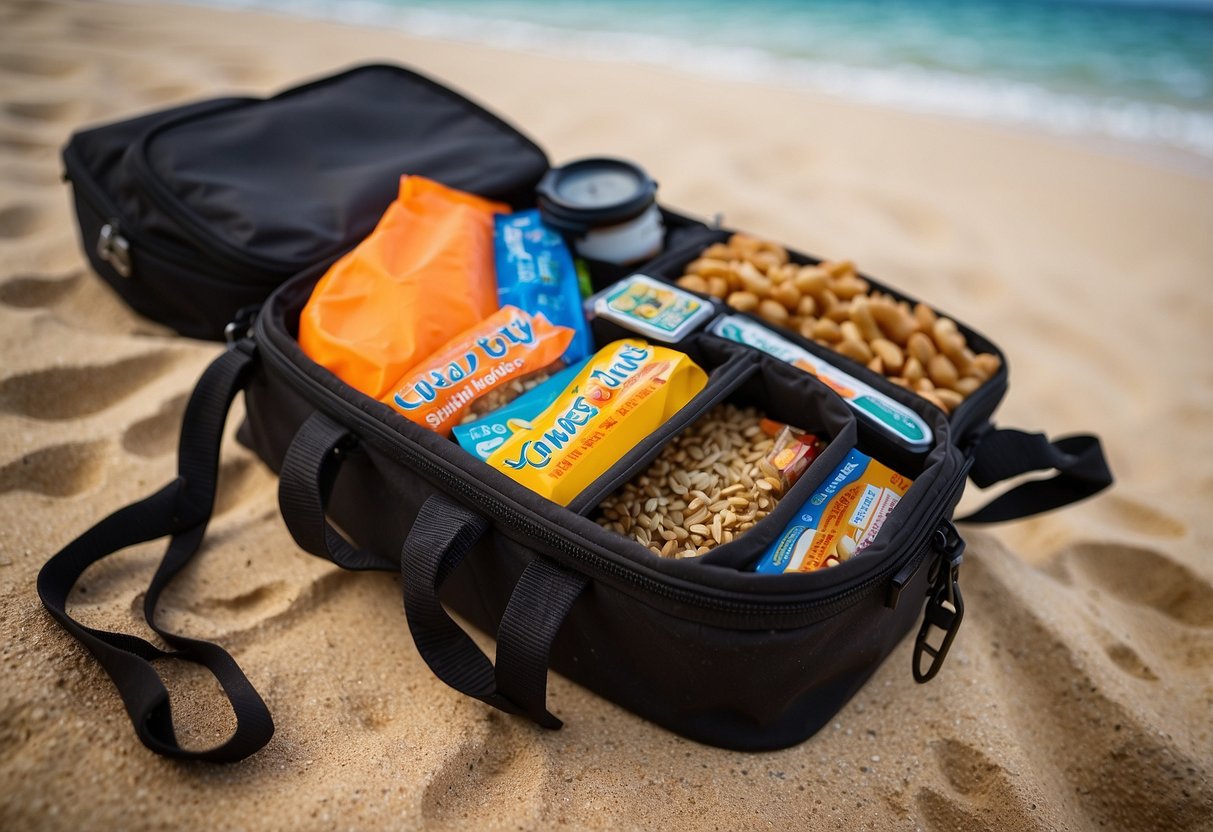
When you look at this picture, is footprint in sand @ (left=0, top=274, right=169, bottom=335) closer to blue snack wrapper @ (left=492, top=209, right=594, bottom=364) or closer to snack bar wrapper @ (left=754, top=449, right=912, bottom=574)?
blue snack wrapper @ (left=492, top=209, right=594, bottom=364)

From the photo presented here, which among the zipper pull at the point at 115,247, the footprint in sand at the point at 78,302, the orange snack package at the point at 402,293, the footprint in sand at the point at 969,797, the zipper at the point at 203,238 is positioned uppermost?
the orange snack package at the point at 402,293

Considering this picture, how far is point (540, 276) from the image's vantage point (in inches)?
66.8

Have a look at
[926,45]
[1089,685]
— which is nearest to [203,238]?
[1089,685]

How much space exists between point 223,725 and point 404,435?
508 mm

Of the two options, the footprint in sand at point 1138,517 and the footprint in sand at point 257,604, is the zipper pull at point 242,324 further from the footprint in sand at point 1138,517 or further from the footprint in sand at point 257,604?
the footprint in sand at point 1138,517

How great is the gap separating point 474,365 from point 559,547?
43 centimetres

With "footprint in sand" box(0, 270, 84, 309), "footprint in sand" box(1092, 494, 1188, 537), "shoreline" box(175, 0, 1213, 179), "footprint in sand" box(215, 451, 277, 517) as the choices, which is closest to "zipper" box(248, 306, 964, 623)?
"footprint in sand" box(215, 451, 277, 517)

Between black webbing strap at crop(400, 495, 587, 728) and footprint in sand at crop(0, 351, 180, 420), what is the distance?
39.7 inches

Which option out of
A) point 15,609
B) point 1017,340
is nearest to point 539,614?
point 15,609

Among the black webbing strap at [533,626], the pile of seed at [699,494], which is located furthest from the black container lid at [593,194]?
the black webbing strap at [533,626]

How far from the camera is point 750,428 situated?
1.47m

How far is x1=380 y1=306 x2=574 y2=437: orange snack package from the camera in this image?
1.40 m

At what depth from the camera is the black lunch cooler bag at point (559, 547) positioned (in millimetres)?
1134

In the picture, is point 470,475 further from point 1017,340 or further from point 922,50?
point 922,50
